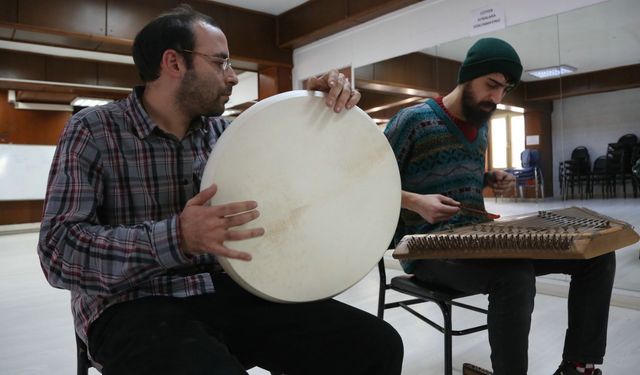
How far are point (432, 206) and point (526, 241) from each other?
1.30ft

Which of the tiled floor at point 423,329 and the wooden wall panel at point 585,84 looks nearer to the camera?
the tiled floor at point 423,329

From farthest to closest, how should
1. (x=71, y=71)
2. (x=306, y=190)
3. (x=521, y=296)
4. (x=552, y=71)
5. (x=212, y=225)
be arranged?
1. (x=71, y=71)
2. (x=552, y=71)
3. (x=521, y=296)
4. (x=306, y=190)
5. (x=212, y=225)

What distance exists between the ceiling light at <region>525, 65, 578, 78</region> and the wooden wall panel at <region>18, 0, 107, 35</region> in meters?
4.00

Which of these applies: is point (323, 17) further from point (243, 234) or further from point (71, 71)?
point (71, 71)

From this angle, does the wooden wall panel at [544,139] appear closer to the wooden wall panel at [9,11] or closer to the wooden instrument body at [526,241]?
the wooden instrument body at [526,241]

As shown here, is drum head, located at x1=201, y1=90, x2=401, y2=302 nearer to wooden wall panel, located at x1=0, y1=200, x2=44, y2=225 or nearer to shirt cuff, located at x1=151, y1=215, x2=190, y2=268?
shirt cuff, located at x1=151, y1=215, x2=190, y2=268

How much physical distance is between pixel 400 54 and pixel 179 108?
12.5 feet

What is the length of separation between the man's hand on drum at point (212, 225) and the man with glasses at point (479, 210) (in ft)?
2.65

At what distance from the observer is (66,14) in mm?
4340

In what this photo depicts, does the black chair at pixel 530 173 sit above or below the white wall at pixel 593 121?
below

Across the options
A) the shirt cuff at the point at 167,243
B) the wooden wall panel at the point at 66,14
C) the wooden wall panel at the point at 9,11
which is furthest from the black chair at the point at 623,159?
the wooden wall panel at the point at 9,11

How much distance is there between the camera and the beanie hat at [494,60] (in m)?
1.70

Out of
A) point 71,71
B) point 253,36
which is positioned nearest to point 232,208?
point 253,36

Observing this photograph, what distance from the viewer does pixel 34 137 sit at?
905 centimetres
